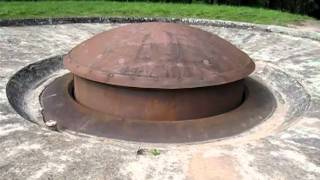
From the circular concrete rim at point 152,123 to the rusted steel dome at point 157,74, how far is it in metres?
0.07

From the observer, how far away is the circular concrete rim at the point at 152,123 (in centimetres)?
297

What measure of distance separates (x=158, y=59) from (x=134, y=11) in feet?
14.8

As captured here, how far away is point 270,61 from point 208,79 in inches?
66.6

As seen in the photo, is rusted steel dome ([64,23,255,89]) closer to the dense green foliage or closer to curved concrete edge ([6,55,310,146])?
curved concrete edge ([6,55,310,146])

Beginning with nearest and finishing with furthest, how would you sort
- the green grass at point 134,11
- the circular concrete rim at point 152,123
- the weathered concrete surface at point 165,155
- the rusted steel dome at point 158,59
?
the weathered concrete surface at point 165,155 → the circular concrete rim at point 152,123 → the rusted steel dome at point 158,59 → the green grass at point 134,11

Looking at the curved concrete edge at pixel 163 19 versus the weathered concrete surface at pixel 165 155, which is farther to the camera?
the curved concrete edge at pixel 163 19

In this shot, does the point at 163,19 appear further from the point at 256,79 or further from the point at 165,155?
the point at 165,155

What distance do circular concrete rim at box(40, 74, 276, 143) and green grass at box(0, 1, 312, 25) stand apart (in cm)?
371

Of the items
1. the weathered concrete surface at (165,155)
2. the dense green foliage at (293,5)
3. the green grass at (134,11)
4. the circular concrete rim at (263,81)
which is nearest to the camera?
the weathered concrete surface at (165,155)

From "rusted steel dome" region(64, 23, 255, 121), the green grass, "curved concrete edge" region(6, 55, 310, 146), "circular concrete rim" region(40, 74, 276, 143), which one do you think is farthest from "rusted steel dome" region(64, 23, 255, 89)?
the green grass

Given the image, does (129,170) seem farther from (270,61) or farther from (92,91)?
(270,61)

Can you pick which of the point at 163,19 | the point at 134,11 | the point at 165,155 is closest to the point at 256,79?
the point at 165,155

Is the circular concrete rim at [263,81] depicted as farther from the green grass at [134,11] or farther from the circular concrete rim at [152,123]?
the green grass at [134,11]

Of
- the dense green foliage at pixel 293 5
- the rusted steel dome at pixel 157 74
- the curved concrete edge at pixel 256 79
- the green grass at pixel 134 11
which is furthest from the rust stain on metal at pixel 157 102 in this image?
the dense green foliage at pixel 293 5
